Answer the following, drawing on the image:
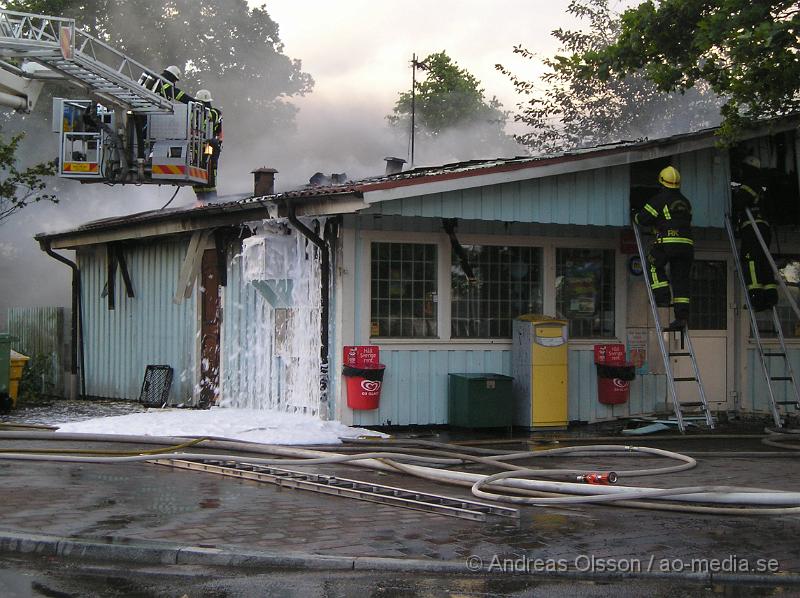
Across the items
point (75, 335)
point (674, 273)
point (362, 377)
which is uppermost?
point (674, 273)

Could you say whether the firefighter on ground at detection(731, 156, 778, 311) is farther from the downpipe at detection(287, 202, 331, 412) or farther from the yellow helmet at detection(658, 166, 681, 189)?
the downpipe at detection(287, 202, 331, 412)

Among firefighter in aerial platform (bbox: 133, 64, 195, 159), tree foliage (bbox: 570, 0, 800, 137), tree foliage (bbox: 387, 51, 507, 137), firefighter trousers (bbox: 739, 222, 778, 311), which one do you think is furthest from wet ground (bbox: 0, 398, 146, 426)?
tree foliage (bbox: 387, 51, 507, 137)

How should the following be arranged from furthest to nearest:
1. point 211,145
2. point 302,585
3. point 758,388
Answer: point 211,145, point 758,388, point 302,585

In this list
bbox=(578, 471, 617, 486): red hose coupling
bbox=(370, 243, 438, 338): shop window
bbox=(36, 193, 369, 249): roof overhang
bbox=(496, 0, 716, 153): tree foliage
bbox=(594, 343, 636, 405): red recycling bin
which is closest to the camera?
bbox=(578, 471, 617, 486): red hose coupling

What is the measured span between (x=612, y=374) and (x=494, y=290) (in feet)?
6.64

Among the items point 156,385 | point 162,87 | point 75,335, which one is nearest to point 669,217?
point 162,87

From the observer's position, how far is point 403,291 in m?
13.7

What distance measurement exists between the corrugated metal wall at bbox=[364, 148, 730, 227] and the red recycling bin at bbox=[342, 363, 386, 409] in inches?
79.4

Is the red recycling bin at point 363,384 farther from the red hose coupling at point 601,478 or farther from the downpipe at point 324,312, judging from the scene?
the red hose coupling at point 601,478

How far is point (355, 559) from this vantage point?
634 cm

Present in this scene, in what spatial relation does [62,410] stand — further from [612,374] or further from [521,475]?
[521,475]

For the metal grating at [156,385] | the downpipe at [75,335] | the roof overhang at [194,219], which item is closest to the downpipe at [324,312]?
the roof overhang at [194,219]

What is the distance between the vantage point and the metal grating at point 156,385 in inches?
675

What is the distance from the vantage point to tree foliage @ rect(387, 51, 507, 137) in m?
47.7
